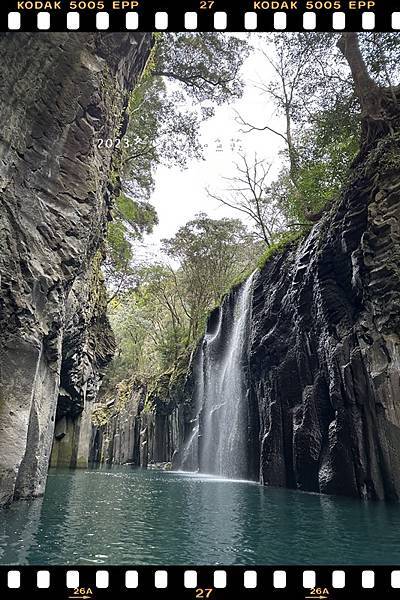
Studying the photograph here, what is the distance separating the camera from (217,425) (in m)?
18.3

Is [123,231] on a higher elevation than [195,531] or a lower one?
higher

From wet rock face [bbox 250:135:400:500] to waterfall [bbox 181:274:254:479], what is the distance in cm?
260

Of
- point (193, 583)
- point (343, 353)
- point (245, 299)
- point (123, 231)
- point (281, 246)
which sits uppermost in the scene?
point (123, 231)

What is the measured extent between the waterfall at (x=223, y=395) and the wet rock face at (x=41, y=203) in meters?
8.69

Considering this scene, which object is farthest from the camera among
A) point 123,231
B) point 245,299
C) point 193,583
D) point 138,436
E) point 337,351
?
point 138,436

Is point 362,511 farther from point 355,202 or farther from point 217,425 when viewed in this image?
point 217,425

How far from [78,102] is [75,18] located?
12.8 feet

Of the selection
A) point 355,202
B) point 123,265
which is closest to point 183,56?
point 355,202

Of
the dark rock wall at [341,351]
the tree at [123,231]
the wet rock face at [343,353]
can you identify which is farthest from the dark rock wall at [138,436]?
the wet rock face at [343,353]

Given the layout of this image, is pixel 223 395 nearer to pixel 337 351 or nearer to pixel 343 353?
pixel 337 351

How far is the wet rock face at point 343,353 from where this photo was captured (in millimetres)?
8820

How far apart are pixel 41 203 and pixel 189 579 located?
624cm

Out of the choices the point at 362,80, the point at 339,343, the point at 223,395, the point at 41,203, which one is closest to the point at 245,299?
the point at 223,395

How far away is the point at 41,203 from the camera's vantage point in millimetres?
7301
